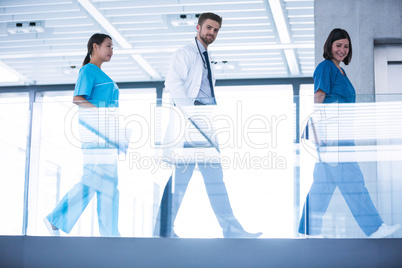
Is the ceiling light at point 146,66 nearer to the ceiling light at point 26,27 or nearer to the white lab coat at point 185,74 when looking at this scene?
the ceiling light at point 26,27

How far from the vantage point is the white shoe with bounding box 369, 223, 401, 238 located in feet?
12.5

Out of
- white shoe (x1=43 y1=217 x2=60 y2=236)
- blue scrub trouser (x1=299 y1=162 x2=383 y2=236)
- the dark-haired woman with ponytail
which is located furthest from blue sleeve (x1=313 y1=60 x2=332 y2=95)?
white shoe (x1=43 y1=217 x2=60 y2=236)

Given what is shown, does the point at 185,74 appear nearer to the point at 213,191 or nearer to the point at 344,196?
the point at 213,191

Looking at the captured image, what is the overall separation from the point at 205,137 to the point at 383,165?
42.0 inches

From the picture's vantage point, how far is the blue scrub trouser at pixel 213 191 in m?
3.95

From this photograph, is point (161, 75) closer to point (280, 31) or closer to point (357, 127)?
point (280, 31)

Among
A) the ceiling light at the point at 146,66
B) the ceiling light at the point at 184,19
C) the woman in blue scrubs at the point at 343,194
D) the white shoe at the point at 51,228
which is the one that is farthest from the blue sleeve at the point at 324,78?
the ceiling light at the point at 146,66

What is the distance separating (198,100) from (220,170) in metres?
0.45

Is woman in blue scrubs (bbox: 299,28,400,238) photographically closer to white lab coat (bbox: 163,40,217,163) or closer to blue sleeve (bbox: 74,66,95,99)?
white lab coat (bbox: 163,40,217,163)

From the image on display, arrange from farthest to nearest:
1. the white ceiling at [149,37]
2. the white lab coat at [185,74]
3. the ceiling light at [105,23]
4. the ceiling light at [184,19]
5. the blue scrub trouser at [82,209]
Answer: the ceiling light at [184,19]
the white ceiling at [149,37]
the ceiling light at [105,23]
the white lab coat at [185,74]
the blue scrub trouser at [82,209]

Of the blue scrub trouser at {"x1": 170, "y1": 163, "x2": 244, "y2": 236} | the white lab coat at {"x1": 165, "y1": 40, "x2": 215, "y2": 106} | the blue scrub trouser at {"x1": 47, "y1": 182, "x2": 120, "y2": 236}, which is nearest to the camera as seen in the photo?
the blue scrub trouser at {"x1": 170, "y1": 163, "x2": 244, "y2": 236}

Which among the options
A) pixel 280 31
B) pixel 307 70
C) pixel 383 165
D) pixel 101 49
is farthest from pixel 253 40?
pixel 383 165

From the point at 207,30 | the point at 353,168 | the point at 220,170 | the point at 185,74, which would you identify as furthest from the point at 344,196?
the point at 207,30

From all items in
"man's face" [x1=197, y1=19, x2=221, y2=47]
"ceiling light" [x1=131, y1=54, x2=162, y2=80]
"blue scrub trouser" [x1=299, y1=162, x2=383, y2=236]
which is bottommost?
"blue scrub trouser" [x1=299, y1=162, x2=383, y2=236]
